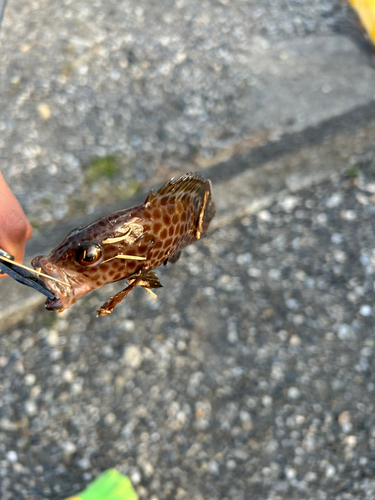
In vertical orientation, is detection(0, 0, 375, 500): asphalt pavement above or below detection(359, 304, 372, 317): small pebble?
above

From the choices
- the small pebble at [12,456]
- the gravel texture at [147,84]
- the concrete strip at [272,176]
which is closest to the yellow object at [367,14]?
the gravel texture at [147,84]

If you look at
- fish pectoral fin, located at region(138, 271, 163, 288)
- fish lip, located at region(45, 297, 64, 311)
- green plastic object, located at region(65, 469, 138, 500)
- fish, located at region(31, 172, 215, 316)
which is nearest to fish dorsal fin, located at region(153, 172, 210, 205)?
fish, located at region(31, 172, 215, 316)

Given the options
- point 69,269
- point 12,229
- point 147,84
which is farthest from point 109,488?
point 147,84

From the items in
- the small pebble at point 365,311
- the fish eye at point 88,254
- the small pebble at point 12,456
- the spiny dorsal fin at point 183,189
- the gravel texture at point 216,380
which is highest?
the fish eye at point 88,254

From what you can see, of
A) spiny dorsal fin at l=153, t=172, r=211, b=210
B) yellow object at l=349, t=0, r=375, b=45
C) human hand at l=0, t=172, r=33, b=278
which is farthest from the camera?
yellow object at l=349, t=0, r=375, b=45

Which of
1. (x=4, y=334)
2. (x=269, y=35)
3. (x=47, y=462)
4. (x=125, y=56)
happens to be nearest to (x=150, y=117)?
(x=125, y=56)

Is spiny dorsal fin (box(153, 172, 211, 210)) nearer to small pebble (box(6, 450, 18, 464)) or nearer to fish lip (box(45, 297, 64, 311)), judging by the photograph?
fish lip (box(45, 297, 64, 311))

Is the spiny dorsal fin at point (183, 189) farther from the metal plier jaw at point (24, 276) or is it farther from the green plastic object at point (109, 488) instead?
the green plastic object at point (109, 488)

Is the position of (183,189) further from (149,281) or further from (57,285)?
(57,285)
